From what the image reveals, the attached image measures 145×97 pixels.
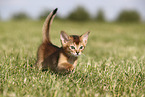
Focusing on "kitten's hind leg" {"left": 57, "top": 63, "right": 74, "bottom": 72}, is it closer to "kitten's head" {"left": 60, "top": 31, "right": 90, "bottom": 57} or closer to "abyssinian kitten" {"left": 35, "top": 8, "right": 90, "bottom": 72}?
"abyssinian kitten" {"left": 35, "top": 8, "right": 90, "bottom": 72}

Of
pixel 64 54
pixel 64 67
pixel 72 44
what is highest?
pixel 72 44

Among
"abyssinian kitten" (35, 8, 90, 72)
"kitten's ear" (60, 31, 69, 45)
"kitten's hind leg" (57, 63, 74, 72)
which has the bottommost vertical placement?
"kitten's hind leg" (57, 63, 74, 72)

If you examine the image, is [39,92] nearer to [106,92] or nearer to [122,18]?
[106,92]

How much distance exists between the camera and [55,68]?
2.63 metres

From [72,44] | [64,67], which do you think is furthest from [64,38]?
[64,67]

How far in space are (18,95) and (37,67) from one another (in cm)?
100

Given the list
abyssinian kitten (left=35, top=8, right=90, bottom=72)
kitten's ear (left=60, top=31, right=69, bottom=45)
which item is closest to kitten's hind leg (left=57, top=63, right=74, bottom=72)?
abyssinian kitten (left=35, top=8, right=90, bottom=72)

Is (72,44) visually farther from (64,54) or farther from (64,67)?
(64,67)

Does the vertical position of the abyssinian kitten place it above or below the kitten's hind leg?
above

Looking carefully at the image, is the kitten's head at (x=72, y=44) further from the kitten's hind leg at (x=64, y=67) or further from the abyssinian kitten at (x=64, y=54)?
the kitten's hind leg at (x=64, y=67)

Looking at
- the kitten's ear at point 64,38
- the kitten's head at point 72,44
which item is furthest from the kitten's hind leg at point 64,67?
the kitten's ear at point 64,38

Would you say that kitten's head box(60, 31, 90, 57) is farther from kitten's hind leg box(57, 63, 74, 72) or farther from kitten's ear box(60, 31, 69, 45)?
kitten's hind leg box(57, 63, 74, 72)

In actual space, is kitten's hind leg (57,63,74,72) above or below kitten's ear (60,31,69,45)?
below

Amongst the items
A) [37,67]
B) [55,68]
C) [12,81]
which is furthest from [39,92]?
[37,67]
